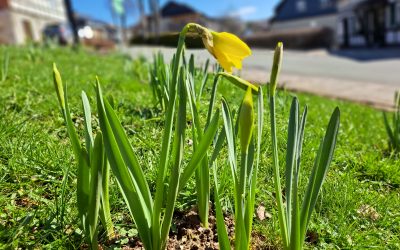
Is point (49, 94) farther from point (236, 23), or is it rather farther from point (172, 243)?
point (236, 23)

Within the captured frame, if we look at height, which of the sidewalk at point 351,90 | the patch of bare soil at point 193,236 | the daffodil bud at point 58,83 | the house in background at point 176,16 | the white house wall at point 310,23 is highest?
the house in background at point 176,16

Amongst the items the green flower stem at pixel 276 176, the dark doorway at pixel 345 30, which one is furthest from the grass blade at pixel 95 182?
the dark doorway at pixel 345 30

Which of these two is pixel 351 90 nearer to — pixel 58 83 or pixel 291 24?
pixel 58 83

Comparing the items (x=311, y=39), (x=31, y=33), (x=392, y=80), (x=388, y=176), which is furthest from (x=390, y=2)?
(x=31, y=33)

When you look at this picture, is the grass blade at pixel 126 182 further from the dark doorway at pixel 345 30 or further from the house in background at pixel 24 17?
the dark doorway at pixel 345 30

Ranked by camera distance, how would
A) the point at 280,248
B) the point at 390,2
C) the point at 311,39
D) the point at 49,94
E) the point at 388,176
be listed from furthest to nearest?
the point at 311,39
the point at 390,2
the point at 49,94
the point at 388,176
the point at 280,248
